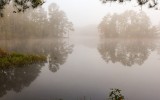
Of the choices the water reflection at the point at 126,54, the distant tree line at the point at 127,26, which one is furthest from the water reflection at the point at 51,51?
the distant tree line at the point at 127,26

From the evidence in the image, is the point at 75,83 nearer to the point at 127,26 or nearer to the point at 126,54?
the point at 126,54

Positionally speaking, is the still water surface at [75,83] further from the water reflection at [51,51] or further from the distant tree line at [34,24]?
the distant tree line at [34,24]

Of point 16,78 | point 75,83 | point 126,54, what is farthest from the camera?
point 126,54

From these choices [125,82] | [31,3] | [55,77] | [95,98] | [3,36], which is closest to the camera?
[31,3]

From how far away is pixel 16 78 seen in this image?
752 inches

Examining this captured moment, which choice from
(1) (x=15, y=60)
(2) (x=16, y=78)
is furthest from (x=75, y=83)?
(1) (x=15, y=60)

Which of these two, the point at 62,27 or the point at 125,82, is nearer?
the point at 125,82

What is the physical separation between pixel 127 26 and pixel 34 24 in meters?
38.5

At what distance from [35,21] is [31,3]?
246 feet

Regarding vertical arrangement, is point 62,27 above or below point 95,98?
above

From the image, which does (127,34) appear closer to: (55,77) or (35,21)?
(35,21)

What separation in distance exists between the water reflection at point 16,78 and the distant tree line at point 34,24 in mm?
51710

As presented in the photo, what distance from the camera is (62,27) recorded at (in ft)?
324

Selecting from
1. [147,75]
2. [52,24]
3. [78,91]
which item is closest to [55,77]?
[78,91]
